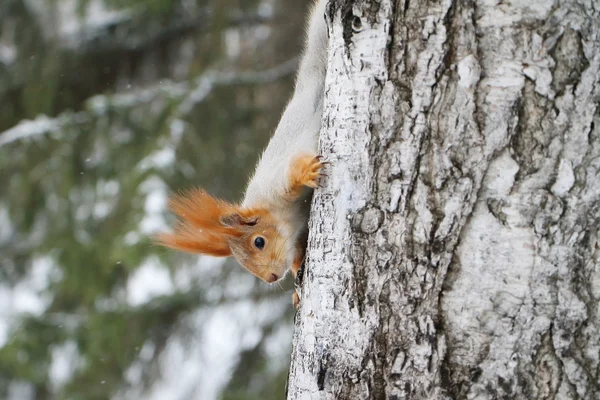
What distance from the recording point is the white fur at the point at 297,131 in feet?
6.31

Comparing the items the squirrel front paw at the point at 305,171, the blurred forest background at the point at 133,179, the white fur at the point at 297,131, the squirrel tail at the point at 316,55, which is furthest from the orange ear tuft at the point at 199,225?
the blurred forest background at the point at 133,179

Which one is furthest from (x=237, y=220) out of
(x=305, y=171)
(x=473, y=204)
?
(x=473, y=204)

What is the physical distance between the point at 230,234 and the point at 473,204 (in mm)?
942

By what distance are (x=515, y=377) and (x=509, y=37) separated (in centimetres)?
55

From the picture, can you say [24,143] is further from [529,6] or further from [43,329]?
[529,6]

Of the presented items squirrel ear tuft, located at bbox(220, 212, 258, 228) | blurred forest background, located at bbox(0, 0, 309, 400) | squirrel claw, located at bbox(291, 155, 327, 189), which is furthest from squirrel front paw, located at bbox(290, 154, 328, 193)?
blurred forest background, located at bbox(0, 0, 309, 400)

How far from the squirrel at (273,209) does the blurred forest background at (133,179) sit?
1.19 m

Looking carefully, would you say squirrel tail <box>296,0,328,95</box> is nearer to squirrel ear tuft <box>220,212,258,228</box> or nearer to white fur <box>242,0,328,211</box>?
white fur <box>242,0,328,211</box>

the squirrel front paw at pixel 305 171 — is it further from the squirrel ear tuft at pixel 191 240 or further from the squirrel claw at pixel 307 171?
the squirrel ear tuft at pixel 191 240

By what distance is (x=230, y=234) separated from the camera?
2.04 meters

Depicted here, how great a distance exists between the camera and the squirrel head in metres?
1.95

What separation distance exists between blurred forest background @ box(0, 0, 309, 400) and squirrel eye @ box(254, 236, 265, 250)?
1.20m

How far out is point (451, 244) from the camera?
1.24 metres

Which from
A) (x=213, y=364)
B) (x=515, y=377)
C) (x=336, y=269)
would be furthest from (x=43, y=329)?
(x=515, y=377)
